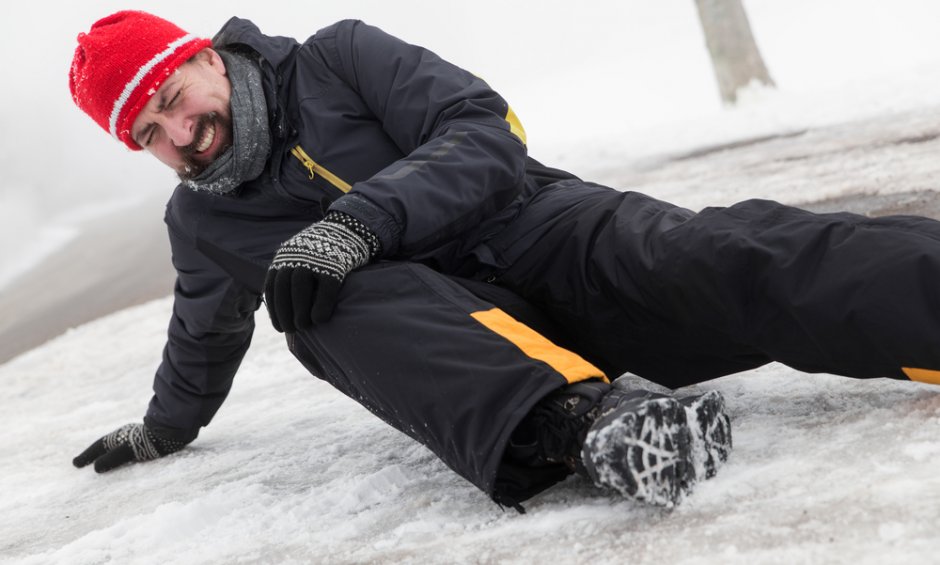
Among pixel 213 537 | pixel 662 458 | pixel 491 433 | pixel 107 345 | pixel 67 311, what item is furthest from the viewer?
pixel 67 311

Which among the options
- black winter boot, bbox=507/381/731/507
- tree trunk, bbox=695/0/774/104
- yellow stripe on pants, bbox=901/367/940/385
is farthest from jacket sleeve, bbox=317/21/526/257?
tree trunk, bbox=695/0/774/104

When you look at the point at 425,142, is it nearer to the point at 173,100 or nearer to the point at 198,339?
the point at 173,100

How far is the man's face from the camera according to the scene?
2316 mm

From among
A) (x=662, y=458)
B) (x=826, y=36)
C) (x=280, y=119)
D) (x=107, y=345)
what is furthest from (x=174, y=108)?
(x=826, y=36)

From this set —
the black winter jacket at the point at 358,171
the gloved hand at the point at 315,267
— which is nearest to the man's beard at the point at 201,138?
the black winter jacket at the point at 358,171

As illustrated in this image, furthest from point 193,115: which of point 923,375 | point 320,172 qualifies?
point 923,375

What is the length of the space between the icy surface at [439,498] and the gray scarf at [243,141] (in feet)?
2.35

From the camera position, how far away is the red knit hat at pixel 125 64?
7.53ft

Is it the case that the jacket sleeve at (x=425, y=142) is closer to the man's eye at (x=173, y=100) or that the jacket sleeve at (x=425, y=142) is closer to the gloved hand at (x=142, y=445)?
the man's eye at (x=173, y=100)

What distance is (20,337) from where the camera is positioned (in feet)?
21.5

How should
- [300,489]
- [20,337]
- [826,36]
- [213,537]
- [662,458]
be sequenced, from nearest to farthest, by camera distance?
[662,458] → [213,537] → [300,489] → [20,337] → [826,36]

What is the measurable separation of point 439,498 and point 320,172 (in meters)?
0.79

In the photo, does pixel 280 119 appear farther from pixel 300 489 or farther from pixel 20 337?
pixel 20 337

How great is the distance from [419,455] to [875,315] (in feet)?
3.53
